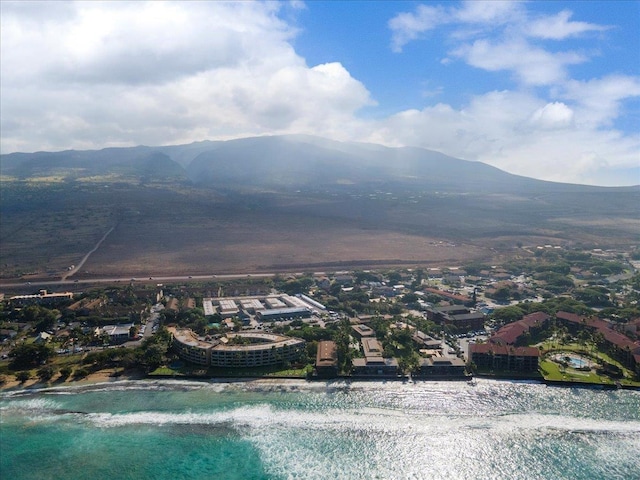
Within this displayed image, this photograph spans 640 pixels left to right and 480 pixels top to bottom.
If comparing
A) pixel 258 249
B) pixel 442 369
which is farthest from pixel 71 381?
pixel 258 249

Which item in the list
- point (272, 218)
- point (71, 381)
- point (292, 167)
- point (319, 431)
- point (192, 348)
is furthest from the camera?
point (292, 167)

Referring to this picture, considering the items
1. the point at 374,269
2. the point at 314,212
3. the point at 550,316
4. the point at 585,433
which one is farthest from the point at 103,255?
the point at 585,433

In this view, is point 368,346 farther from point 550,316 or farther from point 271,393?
point 550,316

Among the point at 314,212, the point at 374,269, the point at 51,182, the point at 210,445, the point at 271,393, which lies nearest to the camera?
the point at 210,445

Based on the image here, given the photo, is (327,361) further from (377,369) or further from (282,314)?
(282,314)

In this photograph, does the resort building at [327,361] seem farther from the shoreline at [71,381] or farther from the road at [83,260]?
the road at [83,260]

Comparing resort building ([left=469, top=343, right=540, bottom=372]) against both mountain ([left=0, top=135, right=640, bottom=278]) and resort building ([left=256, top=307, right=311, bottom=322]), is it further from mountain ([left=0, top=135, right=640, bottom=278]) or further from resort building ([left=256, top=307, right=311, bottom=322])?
mountain ([left=0, top=135, right=640, bottom=278])
